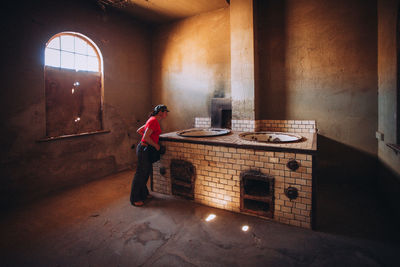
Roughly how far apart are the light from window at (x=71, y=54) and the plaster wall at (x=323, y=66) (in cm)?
362

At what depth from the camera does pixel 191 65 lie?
17.8 ft

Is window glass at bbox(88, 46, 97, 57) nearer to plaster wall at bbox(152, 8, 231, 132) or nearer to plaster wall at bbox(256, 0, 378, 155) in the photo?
plaster wall at bbox(152, 8, 231, 132)

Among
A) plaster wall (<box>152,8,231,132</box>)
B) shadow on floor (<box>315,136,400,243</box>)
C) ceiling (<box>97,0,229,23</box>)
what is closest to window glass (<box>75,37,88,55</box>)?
ceiling (<box>97,0,229,23</box>)

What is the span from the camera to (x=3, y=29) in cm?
333

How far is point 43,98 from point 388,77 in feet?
18.4

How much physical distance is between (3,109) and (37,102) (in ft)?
1.62

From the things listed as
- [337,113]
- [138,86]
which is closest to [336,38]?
[337,113]

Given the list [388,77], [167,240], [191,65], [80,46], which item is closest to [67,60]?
[80,46]

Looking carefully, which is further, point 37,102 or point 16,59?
point 37,102

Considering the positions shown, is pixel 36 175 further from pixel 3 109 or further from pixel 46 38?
pixel 46 38

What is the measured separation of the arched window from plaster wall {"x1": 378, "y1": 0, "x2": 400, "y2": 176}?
524 centimetres

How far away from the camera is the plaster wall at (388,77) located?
2910 millimetres

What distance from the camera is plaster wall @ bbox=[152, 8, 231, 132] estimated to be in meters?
5.00

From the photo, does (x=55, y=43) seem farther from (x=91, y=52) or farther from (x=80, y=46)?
(x=91, y=52)
